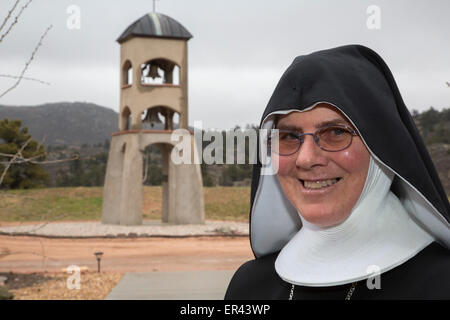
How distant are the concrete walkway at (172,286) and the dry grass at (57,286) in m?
0.36

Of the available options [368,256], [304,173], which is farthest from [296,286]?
[304,173]

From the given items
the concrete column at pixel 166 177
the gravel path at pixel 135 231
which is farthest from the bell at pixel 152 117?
the gravel path at pixel 135 231

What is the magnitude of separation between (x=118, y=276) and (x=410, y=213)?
35.2ft

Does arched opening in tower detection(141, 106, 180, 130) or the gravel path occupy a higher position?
arched opening in tower detection(141, 106, 180, 130)

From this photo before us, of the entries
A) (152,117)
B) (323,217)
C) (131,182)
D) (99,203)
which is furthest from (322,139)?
(99,203)

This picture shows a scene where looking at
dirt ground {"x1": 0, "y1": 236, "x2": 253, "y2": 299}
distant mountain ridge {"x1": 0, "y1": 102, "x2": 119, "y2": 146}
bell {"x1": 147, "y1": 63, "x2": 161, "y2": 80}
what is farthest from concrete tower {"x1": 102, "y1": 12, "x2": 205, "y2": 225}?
distant mountain ridge {"x1": 0, "y1": 102, "x2": 119, "y2": 146}

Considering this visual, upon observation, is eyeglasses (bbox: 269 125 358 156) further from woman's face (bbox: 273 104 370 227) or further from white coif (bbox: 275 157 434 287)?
white coif (bbox: 275 157 434 287)

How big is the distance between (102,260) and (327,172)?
1344 cm

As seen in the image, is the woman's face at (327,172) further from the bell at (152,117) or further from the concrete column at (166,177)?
the concrete column at (166,177)

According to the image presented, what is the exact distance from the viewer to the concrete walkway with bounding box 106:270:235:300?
925 centimetres

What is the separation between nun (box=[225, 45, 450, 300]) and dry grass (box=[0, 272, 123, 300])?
27.5 feet

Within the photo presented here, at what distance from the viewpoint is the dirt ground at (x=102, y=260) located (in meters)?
10.8

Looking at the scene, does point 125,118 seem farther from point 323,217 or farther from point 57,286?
point 323,217
